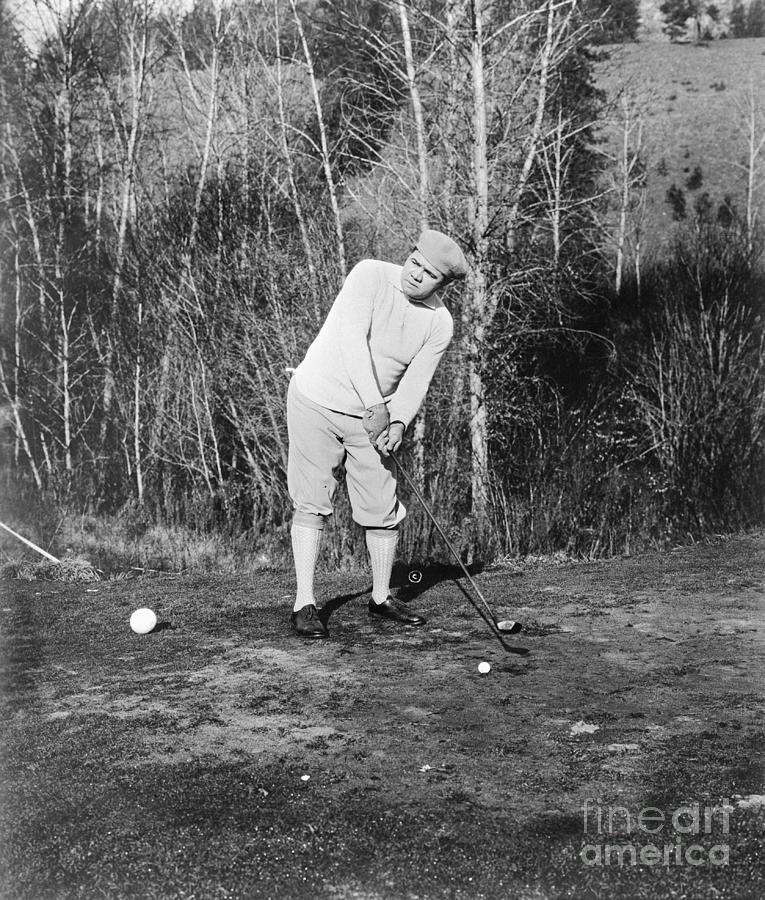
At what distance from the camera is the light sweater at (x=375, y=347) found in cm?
510

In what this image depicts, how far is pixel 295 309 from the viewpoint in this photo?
42.0 feet

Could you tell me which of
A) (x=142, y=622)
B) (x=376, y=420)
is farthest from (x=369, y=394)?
(x=142, y=622)

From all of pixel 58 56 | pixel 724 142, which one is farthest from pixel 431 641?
pixel 724 142

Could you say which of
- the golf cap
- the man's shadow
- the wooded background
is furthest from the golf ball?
the wooded background

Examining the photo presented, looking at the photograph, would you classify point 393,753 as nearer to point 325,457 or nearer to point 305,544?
point 305,544

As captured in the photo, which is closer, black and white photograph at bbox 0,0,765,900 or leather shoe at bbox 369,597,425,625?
black and white photograph at bbox 0,0,765,900

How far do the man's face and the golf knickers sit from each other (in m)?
0.75

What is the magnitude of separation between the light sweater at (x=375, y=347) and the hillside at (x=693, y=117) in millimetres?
44217

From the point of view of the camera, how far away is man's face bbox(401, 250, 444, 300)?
16.8ft

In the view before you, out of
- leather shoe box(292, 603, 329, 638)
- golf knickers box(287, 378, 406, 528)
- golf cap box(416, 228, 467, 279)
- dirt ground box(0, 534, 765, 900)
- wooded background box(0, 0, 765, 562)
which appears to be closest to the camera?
dirt ground box(0, 534, 765, 900)

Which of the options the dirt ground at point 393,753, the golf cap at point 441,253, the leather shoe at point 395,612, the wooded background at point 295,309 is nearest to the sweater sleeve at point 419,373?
the golf cap at point 441,253

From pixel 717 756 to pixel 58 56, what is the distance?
56.8ft

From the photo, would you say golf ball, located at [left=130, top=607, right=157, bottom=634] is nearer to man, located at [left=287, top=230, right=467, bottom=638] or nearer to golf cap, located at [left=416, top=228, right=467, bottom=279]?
man, located at [left=287, top=230, right=467, bottom=638]

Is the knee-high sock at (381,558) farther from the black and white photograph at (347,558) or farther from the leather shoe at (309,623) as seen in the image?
the leather shoe at (309,623)
